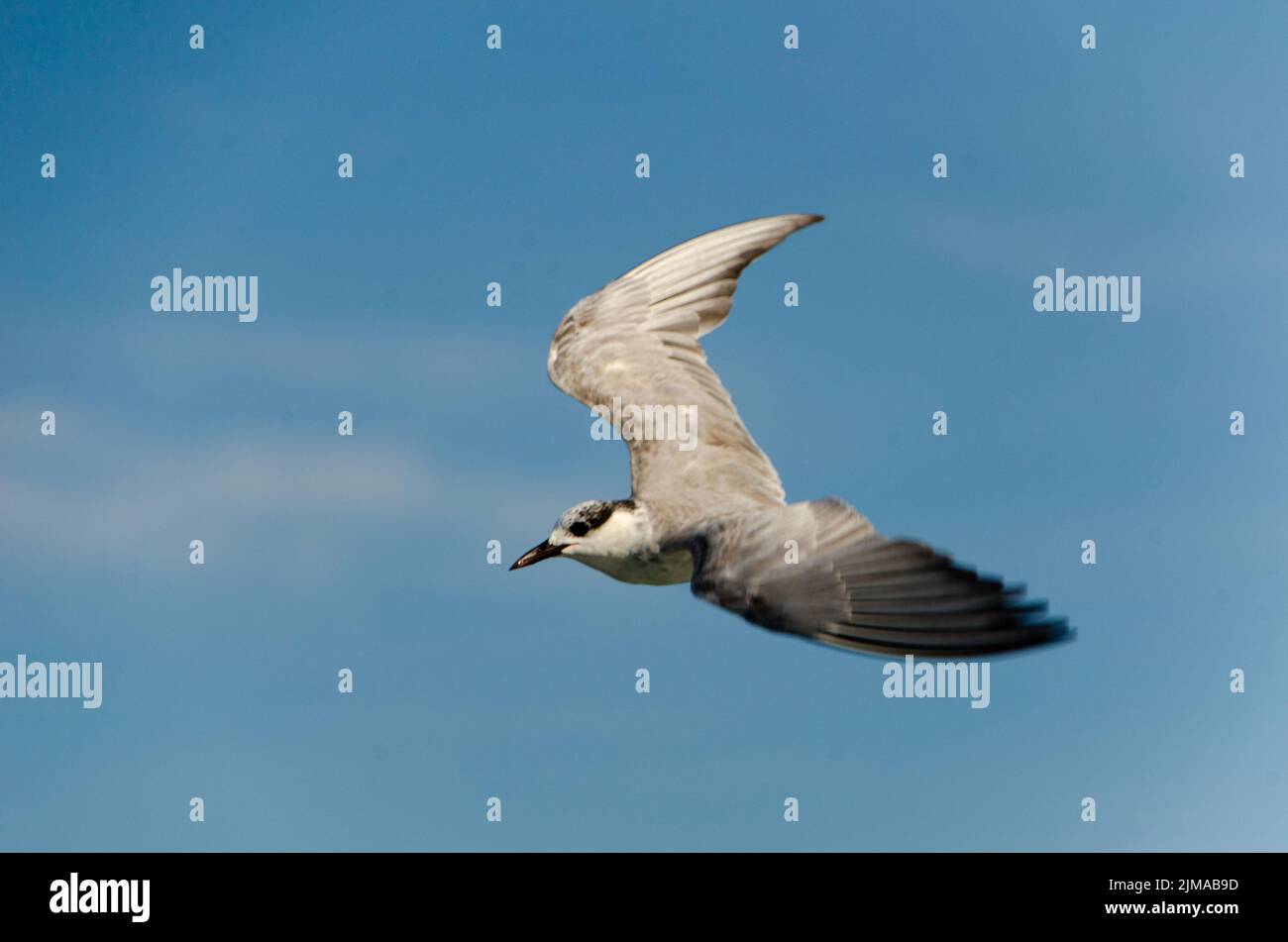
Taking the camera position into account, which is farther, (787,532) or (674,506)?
(674,506)

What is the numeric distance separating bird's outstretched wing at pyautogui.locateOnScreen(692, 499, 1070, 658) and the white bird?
0.04 ft

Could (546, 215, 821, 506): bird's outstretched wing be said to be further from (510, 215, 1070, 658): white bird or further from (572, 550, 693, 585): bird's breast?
(572, 550, 693, 585): bird's breast

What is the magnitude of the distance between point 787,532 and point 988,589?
2.68 metres

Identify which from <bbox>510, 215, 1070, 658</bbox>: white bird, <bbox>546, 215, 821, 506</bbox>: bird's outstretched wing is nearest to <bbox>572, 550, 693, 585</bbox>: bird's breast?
<bbox>510, 215, 1070, 658</bbox>: white bird

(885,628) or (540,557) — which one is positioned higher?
(540,557)

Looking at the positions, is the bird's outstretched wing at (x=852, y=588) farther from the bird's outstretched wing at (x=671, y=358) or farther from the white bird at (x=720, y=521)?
the bird's outstretched wing at (x=671, y=358)

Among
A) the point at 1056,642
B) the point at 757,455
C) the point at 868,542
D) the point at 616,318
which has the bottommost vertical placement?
the point at 1056,642

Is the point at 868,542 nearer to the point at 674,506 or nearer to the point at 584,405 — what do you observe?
the point at 674,506

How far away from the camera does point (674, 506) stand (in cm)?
1535

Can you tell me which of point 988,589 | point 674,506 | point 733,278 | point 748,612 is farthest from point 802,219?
point 988,589

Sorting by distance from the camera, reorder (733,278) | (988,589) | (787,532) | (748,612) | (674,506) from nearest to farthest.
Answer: (988,589), (748,612), (787,532), (674,506), (733,278)

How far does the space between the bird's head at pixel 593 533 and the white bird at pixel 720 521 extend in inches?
0.5

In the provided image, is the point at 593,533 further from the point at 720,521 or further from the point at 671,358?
the point at 671,358

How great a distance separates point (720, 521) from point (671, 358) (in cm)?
458
